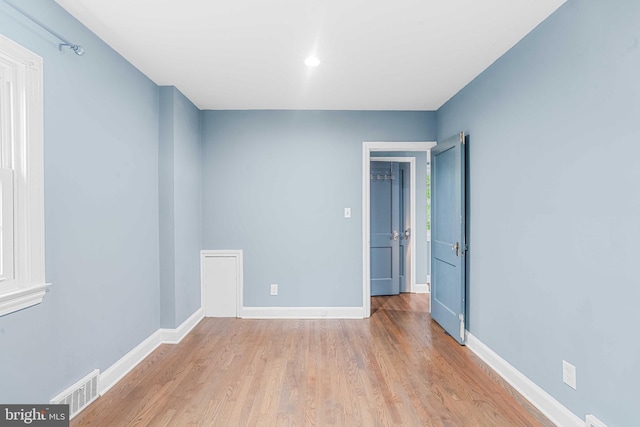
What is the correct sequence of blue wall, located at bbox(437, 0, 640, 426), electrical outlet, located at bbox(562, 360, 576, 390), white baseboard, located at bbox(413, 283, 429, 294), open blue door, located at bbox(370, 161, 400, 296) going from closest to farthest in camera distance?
blue wall, located at bbox(437, 0, 640, 426) < electrical outlet, located at bbox(562, 360, 576, 390) < open blue door, located at bbox(370, 161, 400, 296) < white baseboard, located at bbox(413, 283, 429, 294)

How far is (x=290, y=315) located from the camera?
3.91 meters

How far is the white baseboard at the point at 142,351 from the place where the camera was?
2.37 meters

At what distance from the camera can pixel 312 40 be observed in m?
2.31

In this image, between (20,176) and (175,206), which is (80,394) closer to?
(20,176)

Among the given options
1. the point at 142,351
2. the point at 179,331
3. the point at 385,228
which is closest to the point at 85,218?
the point at 142,351

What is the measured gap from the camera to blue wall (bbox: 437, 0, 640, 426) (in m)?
1.55

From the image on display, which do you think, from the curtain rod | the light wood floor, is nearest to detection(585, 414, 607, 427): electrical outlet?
the light wood floor

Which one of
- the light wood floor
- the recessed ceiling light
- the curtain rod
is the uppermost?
the recessed ceiling light

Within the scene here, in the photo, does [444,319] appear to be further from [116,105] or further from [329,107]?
[116,105]

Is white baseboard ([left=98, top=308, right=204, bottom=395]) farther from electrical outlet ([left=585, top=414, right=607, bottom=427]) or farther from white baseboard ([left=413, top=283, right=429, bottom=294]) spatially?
white baseboard ([left=413, top=283, right=429, bottom=294])

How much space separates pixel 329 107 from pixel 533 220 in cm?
243

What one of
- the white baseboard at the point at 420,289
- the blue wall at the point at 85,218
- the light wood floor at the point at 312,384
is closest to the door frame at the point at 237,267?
the light wood floor at the point at 312,384

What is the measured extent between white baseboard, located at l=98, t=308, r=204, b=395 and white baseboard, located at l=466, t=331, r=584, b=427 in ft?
9.17

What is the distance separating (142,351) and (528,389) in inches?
118
